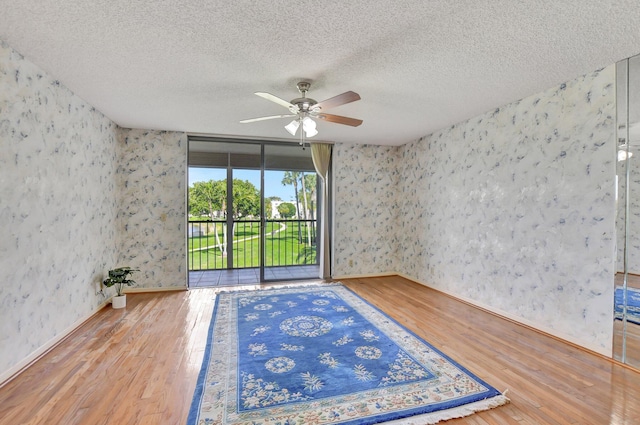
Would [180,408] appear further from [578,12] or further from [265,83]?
[578,12]

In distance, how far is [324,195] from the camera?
5.15 metres

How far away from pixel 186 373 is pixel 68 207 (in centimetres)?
210

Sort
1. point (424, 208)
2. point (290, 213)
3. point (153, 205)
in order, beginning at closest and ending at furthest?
1. point (153, 205)
2. point (424, 208)
3. point (290, 213)

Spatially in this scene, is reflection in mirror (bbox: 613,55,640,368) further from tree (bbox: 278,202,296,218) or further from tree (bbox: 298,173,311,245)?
tree (bbox: 278,202,296,218)

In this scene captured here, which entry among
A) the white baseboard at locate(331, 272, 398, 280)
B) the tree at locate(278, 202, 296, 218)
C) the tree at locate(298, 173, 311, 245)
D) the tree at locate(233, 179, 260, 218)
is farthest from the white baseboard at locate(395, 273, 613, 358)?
the tree at locate(233, 179, 260, 218)

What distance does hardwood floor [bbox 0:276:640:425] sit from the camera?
1.77 metres

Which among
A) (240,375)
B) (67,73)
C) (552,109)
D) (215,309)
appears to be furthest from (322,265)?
(67,73)

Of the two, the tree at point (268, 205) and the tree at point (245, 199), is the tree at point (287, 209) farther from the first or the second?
the tree at point (245, 199)

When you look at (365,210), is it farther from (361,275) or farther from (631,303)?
(631,303)

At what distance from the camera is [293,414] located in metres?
1.75

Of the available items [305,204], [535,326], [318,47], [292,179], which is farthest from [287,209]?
[535,326]

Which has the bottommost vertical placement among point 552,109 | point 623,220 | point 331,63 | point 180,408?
point 180,408

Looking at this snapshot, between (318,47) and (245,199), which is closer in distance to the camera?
(318,47)

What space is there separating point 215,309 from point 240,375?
1.60 metres
